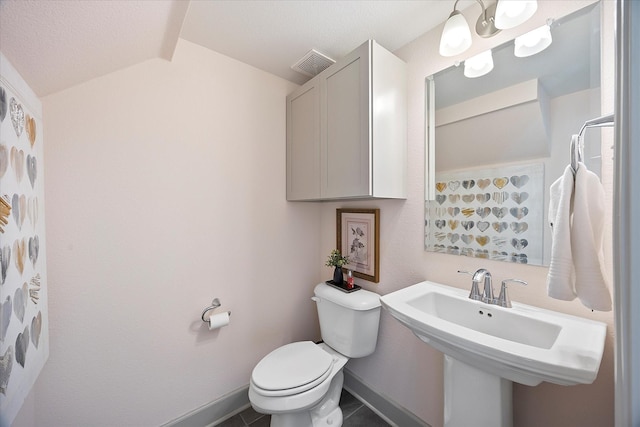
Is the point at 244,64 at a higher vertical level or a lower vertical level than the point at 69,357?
higher

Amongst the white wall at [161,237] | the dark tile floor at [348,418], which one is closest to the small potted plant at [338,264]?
the white wall at [161,237]

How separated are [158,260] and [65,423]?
78 centimetres

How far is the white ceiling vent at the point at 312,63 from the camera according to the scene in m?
1.52

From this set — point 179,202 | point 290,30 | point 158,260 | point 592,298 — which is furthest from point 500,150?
point 158,260

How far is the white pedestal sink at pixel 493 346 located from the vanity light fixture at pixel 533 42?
3.47 feet

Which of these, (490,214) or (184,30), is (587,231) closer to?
(490,214)

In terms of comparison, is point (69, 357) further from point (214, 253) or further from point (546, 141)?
point (546, 141)

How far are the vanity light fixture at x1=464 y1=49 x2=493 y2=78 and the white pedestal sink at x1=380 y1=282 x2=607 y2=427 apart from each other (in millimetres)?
1056

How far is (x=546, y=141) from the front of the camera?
0.99m

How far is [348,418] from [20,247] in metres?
1.80

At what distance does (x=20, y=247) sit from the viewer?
82 centimetres

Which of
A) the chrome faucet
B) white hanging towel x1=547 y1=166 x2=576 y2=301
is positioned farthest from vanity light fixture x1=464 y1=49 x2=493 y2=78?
the chrome faucet

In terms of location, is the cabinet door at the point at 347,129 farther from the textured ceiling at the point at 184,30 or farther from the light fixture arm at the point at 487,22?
the light fixture arm at the point at 487,22

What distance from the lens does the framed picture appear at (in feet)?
5.25
